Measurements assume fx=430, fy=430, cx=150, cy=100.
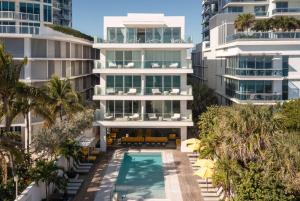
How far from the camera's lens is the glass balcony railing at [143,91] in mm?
39969

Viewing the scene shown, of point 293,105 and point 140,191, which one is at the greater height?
point 293,105

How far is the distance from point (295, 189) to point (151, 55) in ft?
Answer: 73.1

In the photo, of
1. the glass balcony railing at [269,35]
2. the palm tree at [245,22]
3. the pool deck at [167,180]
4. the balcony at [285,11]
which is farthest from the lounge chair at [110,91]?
the balcony at [285,11]

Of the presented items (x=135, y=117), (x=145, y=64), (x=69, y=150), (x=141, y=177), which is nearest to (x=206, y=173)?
(x=141, y=177)

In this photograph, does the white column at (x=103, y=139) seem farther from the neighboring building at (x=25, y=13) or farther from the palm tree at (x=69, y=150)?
the neighboring building at (x=25, y=13)

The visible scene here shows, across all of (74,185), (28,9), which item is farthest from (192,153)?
(28,9)

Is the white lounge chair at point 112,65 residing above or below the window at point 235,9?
below

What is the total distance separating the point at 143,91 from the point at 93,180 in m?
11.9

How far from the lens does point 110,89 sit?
4019 centimetres

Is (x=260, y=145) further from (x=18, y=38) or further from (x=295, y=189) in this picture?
(x=18, y=38)

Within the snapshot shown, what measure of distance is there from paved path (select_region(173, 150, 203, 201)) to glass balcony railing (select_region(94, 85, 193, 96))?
18.6 ft

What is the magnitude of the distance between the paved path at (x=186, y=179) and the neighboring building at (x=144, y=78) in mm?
3577

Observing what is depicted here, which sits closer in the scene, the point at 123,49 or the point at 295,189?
the point at 295,189

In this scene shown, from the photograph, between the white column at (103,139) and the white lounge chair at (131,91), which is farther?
the white column at (103,139)
